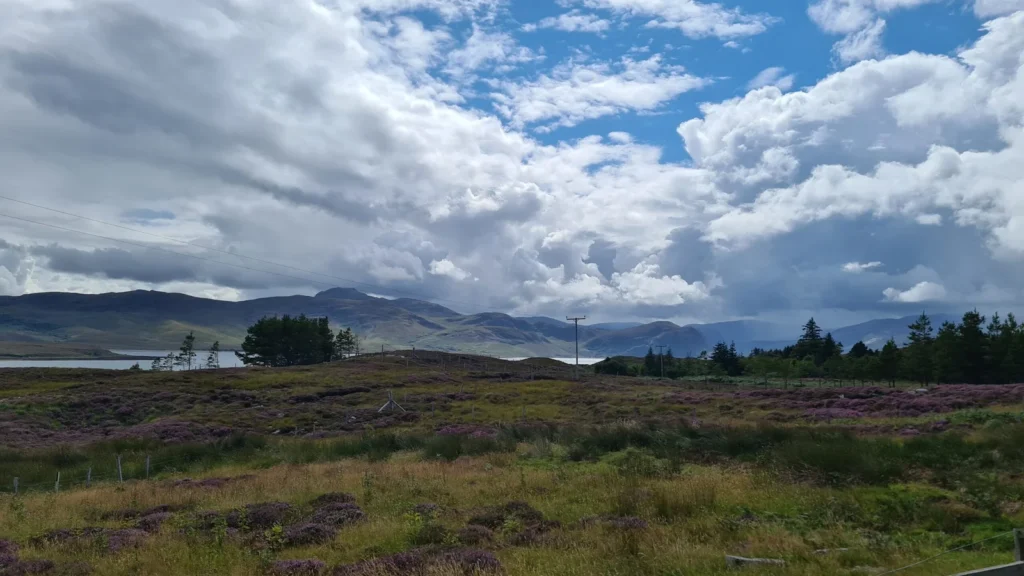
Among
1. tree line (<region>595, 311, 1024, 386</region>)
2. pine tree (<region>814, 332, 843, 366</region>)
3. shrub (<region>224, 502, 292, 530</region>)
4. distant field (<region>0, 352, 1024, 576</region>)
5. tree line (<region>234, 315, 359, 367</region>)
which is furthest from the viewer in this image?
tree line (<region>234, 315, 359, 367</region>)

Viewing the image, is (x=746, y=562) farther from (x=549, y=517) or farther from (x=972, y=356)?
(x=972, y=356)

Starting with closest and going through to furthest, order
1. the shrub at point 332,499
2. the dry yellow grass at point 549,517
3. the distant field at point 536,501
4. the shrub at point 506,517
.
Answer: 1. the dry yellow grass at point 549,517
2. the distant field at point 536,501
3. the shrub at point 506,517
4. the shrub at point 332,499

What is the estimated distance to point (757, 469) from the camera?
16.8m

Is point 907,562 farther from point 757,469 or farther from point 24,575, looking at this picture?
point 24,575

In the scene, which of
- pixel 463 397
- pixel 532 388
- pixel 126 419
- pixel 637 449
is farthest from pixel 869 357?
pixel 126 419

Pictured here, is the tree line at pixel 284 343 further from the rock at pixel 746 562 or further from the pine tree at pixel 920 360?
the rock at pixel 746 562

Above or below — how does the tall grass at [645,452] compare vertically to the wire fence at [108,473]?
above

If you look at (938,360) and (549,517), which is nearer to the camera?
(549,517)

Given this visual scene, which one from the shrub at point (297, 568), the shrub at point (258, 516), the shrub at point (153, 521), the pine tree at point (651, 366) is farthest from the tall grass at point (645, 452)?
the pine tree at point (651, 366)

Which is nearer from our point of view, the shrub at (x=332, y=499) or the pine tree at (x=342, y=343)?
the shrub at (x=332, y=499)

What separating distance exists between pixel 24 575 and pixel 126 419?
162 feet

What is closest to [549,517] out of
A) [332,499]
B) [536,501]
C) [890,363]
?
[536,501]

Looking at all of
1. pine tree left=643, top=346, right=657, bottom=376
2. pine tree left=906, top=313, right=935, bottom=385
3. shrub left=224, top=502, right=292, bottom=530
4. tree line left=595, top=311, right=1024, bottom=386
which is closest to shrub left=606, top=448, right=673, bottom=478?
shrub left=224, top=502, right=292, bottom=530

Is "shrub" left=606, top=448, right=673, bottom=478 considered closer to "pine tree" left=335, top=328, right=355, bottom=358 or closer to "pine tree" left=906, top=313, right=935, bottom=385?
"pine tree" left=906, top=313, right=935, bottom=385
